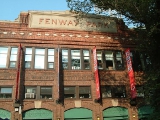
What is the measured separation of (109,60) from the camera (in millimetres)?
21891

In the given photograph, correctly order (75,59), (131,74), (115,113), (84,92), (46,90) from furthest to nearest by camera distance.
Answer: (75,59) → (131,74) → (84,92) → (115,113) → (46,90)

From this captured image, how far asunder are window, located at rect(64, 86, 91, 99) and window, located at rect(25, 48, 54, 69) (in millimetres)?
2573

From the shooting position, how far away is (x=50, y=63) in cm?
2020

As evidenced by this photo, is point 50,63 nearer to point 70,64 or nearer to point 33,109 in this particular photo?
point 70,64

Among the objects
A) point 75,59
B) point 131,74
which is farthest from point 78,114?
point 131,74

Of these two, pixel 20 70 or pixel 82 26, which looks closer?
pixel 20 70

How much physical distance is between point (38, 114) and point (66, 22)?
918cm

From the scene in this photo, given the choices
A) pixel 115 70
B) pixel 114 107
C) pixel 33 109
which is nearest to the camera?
pixel 33 109

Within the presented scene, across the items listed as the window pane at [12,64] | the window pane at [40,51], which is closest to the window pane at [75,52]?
the window pane at [40,51]

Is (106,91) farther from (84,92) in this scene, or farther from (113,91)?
(84,92)

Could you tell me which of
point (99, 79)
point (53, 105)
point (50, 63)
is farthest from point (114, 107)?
point (50, 63)

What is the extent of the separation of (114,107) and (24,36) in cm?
1039

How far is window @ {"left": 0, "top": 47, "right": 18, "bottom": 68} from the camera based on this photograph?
19266 mm

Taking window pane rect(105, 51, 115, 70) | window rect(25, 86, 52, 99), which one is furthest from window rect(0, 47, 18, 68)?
window pane rect(105, 51, 115, 70)
